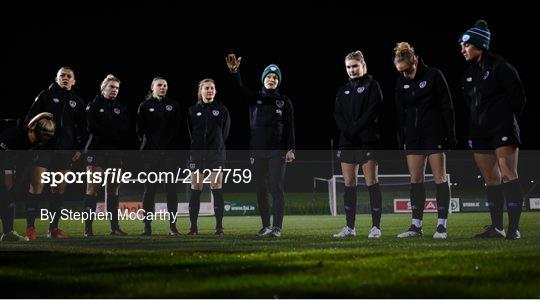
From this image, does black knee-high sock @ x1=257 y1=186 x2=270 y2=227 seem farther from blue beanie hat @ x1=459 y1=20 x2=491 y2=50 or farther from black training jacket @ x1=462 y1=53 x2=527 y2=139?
blue beanie hat @ x1=459 y1=20 x2=491 y2=50

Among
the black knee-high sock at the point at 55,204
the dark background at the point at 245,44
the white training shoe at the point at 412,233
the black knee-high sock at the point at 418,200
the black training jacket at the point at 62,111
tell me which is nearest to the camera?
the white training shoe at the point at 412,233

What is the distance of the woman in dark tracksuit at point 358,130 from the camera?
7797 mm

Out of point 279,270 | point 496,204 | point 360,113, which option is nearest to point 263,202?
point 360,113

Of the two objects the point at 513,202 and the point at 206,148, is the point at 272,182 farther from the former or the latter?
the point at 513,202

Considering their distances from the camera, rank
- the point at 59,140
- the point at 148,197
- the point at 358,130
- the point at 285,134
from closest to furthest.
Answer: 1. the point at 358,130
2. the point at 285,134
3. the point at 59,140
4. the point at 148,197

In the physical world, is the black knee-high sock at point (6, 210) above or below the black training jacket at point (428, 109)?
below

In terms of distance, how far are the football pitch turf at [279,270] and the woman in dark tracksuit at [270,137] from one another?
177 cm

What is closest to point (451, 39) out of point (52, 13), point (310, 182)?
point (310, 182)

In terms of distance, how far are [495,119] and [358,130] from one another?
→ 1.58 metres

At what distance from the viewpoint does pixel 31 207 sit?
8.23m

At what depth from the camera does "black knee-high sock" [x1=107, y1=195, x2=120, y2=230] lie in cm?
906

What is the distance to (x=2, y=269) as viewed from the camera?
4.90m

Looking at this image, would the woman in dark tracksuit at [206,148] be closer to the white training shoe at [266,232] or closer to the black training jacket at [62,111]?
the white training shoe at [266,232]

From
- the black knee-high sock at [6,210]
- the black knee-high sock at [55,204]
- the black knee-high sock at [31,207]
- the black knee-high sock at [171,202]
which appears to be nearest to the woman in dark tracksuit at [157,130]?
the black knee-high sock at [171,202]
